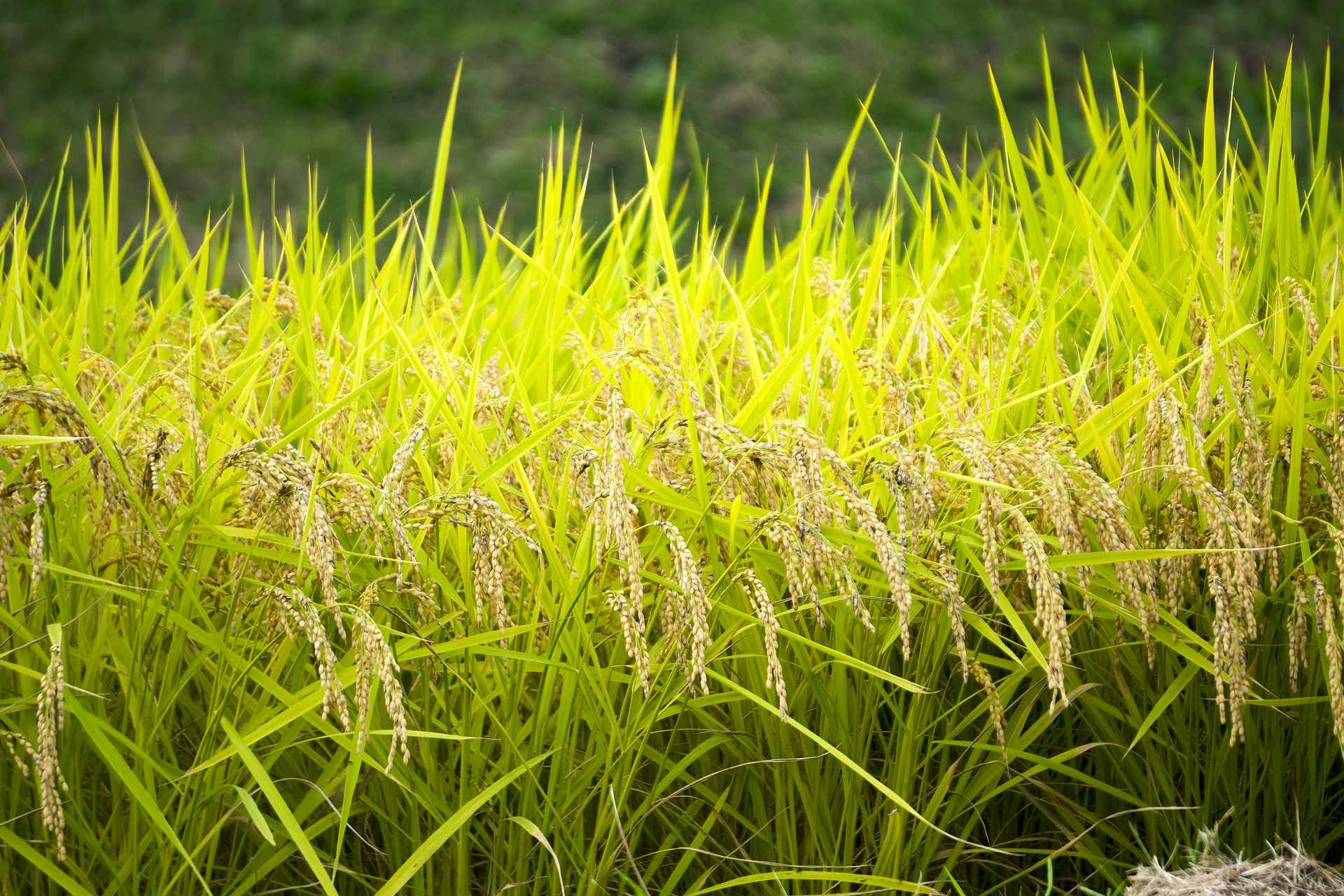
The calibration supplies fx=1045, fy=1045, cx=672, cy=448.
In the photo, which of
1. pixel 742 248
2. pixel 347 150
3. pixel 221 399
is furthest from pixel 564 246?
pixel 347 150

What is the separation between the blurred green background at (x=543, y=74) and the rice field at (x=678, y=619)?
6893 millimetres

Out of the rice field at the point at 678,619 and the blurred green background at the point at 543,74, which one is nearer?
the rice field at the point at 678,619

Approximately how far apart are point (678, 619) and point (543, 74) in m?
8.81

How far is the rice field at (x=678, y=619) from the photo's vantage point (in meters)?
1.14

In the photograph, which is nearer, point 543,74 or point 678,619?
point 678,619

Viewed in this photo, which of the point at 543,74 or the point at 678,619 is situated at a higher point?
the point at 543,74

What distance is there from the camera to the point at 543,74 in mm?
9188

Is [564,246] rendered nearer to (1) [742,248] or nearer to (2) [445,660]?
(2) [445,660]

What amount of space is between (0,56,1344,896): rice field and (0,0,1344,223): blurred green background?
689 centimetres

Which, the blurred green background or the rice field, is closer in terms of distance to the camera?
the rice field

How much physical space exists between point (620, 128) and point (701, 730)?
8.32m

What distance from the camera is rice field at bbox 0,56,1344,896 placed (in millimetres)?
1136

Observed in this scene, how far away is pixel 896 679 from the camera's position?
3.73 ft

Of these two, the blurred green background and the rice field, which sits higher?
the blurred green background
